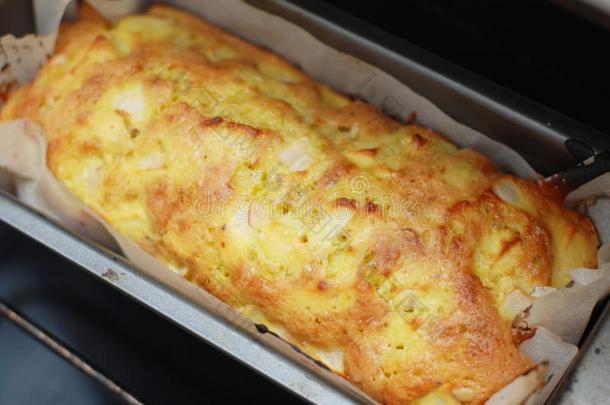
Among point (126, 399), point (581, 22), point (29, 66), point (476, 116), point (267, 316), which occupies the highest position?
point (581, 22)

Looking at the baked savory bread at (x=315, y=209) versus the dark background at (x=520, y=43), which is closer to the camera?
the baked savory bread at (x=315, y=209)

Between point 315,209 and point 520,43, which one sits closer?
point 315,209

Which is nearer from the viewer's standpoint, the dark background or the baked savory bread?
the baked savory bread

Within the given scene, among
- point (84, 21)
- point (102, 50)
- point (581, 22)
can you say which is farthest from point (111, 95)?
point (581, 22)

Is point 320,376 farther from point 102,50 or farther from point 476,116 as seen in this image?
point 102,50

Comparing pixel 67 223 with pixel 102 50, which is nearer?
pixel 67 223

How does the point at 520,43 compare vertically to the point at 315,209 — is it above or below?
above

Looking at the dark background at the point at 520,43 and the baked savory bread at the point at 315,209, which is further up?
the dark background at the point at 520,43

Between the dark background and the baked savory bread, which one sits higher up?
the dark background
